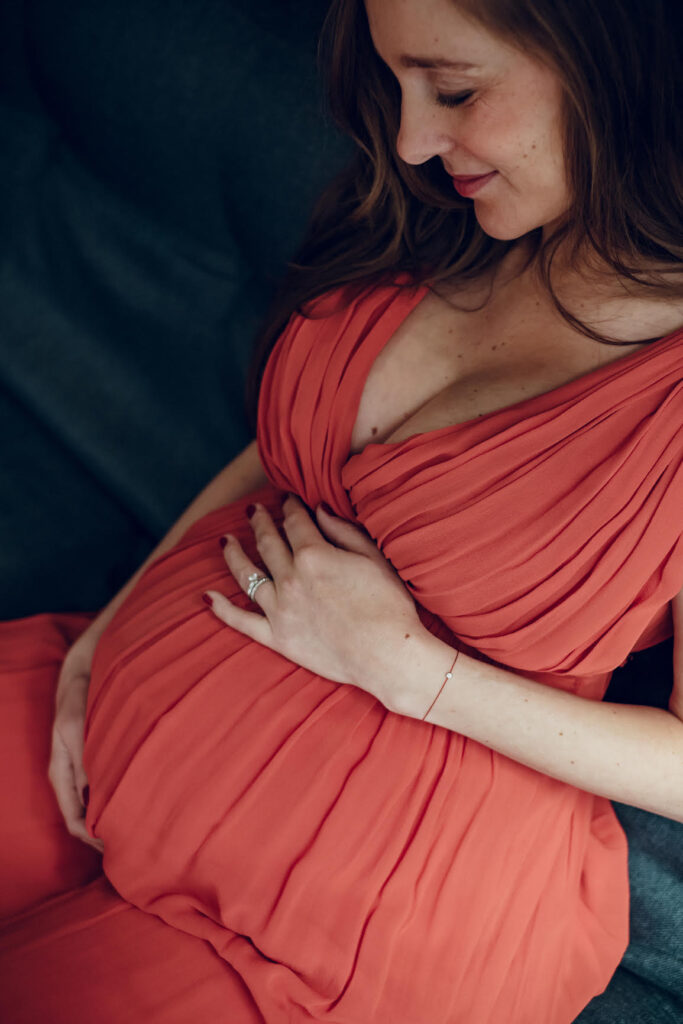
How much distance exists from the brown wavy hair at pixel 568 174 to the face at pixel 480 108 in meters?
0.02

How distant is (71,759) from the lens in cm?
111

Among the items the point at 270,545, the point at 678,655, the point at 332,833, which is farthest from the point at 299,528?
the point at 678,655

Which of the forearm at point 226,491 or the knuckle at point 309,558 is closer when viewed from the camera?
the knuckle at point 309,558

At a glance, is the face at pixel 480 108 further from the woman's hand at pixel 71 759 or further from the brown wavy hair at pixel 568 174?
the woman's hand at pixel 71 759

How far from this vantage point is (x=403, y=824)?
902mm

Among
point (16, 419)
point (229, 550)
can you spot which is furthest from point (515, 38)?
point (16, 419)

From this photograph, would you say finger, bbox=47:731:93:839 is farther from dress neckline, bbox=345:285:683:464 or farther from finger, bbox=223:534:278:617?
dress neckline, bbox=345:285:683:464

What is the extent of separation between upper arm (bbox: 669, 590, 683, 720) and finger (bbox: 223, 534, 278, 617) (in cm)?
46

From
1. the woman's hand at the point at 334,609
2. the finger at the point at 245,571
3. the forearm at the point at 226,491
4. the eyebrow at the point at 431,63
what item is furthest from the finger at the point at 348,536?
the eyebrow at the point at 431,63

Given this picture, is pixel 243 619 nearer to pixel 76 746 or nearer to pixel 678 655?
pixel 76 746

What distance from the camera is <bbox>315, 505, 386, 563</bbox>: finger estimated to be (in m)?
1.02

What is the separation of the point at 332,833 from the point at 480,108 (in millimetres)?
793

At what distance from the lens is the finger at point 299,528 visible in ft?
3.40

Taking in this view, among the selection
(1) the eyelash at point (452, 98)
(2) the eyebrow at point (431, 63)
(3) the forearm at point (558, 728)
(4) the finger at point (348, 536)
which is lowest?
(3) the forearm at point (558, 728)
